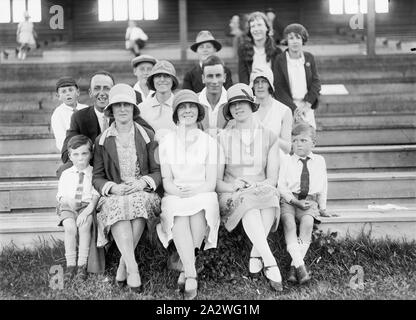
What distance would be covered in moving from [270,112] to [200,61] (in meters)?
1.13

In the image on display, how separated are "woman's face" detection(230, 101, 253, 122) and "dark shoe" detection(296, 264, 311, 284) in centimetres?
112

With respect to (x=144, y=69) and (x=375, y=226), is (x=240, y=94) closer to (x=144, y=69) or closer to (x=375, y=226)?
(x=144, y=69)

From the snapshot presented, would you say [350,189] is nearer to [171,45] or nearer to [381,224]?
[381,224]

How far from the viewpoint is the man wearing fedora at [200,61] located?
5008 millimetres

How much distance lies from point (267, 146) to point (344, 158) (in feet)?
5.24

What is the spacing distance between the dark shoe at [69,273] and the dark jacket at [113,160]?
0.59m

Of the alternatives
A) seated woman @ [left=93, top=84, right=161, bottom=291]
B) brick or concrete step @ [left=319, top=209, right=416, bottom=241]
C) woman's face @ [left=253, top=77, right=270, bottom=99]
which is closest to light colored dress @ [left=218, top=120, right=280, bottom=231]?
woman's face @ [left=253, top=77, right=270, bottom=99]

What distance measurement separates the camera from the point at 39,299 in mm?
3727

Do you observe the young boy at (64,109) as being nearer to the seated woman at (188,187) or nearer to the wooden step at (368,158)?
the wooden step at (368,158)

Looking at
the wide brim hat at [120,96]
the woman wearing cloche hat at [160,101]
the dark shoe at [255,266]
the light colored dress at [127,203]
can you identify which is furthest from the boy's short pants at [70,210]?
the dark shoe at [255,266]
